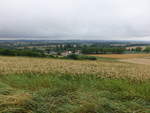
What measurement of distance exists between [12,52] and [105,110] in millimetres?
37591

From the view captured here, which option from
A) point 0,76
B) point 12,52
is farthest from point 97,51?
point 0,76

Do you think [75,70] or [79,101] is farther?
[75,70]

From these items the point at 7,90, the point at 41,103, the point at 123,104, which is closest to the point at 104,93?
the point at 123,104

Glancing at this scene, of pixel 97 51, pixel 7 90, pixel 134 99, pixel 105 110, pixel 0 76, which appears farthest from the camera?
pixel 97 51

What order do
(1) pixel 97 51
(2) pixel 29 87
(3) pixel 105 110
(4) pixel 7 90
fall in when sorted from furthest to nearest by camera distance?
(1) pixel 97 51 < (2) pixel 29 87 < (4) pixel 7 90 < (3) pixel 105 110

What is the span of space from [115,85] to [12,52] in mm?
36683

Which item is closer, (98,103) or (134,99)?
(98,103)

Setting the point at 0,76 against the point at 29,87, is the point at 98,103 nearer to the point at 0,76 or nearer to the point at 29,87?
the point at 29,87

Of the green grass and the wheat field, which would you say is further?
the wheat field

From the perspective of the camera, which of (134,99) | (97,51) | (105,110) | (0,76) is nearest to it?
(105,110)

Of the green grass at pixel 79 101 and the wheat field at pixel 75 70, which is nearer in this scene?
the green grass at pixel 79 101

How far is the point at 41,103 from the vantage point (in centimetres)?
296

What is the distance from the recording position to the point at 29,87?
405 cm

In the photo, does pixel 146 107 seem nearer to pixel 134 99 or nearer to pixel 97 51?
pixel 134 99
